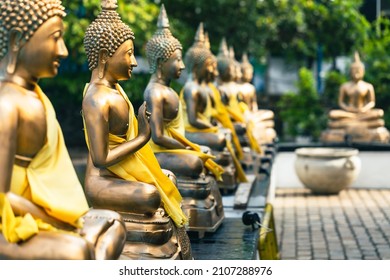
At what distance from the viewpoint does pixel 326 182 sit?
10.7 metres

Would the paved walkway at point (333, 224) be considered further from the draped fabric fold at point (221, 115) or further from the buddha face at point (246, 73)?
the buddha face at point (246, 73)

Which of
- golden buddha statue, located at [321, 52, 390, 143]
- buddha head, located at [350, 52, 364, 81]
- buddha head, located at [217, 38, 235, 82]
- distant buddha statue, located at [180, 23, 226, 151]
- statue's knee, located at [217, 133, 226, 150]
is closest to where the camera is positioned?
distant buddha statue, located at [180, 23, 226, 151]

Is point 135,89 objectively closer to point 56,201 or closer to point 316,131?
point 316,131

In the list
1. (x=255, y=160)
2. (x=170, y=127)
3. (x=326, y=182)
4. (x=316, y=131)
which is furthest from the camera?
(x=316, y=131)

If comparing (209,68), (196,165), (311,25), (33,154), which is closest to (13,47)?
(33,154)

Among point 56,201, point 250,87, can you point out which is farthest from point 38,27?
point 250,87

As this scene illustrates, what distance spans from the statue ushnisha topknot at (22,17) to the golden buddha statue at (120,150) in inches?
41.7

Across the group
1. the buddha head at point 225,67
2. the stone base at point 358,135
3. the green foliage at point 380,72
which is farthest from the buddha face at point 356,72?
the buddha head at point 225,67

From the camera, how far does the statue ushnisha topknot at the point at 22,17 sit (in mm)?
2781

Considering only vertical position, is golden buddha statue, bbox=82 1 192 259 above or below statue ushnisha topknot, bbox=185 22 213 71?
above

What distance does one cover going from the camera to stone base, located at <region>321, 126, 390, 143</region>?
12680 millimetres

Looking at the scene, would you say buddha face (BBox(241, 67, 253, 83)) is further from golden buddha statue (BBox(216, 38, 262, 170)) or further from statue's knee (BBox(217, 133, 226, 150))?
statue's knee (BBox(217, 133, 226, 150))

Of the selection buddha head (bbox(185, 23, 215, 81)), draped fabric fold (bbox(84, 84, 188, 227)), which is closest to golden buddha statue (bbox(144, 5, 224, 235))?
draped fabric fold (bbox(84, 84, 188, 227))

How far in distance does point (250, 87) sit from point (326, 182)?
2.15 meters
